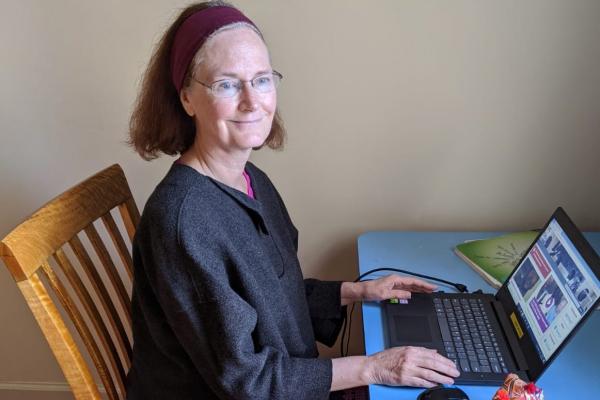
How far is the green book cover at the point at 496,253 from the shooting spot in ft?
4.06

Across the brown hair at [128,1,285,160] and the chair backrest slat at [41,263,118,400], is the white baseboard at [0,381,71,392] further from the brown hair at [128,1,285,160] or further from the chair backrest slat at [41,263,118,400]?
the brown hair at [128,1,285,160]

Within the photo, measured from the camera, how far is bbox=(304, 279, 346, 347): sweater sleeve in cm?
124

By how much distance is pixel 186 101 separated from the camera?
0.97 m

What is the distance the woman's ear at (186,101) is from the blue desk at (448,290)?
57 cm

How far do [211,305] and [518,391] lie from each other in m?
0.50

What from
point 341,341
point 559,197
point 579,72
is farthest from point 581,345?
A: point 341,341

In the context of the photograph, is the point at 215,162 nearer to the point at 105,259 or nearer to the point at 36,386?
the point at 105,259

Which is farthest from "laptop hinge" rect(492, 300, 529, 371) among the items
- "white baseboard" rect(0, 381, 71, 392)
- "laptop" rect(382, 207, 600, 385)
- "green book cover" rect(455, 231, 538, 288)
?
"white baseboard" rect(0, 381, 71, 392)

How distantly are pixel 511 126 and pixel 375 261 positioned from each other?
51 centimetres

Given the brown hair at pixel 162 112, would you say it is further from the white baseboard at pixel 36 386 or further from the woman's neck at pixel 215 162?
the white baseboard at pixel 36 386

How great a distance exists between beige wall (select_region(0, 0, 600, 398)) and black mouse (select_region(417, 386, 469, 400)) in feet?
2.19

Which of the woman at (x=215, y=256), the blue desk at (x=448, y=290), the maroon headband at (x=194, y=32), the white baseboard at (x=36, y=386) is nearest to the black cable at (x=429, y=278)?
the blue desk at (x=448, y=290)

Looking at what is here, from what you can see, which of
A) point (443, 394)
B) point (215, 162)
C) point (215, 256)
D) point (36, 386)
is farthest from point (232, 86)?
point (36, 386)

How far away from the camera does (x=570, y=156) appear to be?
4.46 ft
